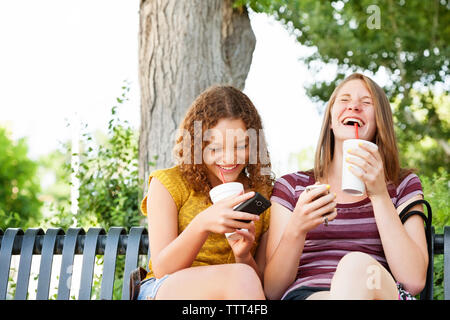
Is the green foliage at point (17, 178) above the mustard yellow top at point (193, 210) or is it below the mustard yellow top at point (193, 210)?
above

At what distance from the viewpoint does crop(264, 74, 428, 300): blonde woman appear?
5.96 ft

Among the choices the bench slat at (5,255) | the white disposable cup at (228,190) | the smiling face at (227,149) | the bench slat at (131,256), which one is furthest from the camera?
the bench slat at (5,255)

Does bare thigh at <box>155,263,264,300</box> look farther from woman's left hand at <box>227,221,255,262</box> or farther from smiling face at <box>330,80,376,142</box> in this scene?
smiling face at <box>330,80,376,142</box>

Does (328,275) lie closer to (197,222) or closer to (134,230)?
(197,222)

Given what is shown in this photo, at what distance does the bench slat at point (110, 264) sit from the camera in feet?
8.28

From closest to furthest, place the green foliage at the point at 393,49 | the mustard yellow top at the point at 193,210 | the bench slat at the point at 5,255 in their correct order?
the mustard yellow top at the point at 193,210 < the bench slat at the point at 5,255 < the green foliage at the point at 393,49

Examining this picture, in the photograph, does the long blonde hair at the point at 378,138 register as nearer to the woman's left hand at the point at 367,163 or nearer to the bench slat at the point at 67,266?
the woman's left hand at the point at 367,163

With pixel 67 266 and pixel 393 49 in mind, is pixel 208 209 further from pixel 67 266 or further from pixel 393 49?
pixel 393 49

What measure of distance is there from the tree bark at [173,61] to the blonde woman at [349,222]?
1663 millimetres

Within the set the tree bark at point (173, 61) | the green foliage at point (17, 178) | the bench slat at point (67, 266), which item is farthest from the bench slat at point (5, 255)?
the green foliage at point (17, 178)

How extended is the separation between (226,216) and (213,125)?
0.52m

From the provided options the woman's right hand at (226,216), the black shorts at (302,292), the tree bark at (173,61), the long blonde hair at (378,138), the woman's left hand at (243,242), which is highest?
the tree bark at (173,61)

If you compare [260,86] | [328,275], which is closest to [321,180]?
[328,275]

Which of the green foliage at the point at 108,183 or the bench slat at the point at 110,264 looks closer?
the bench slat at the point at 110,264
